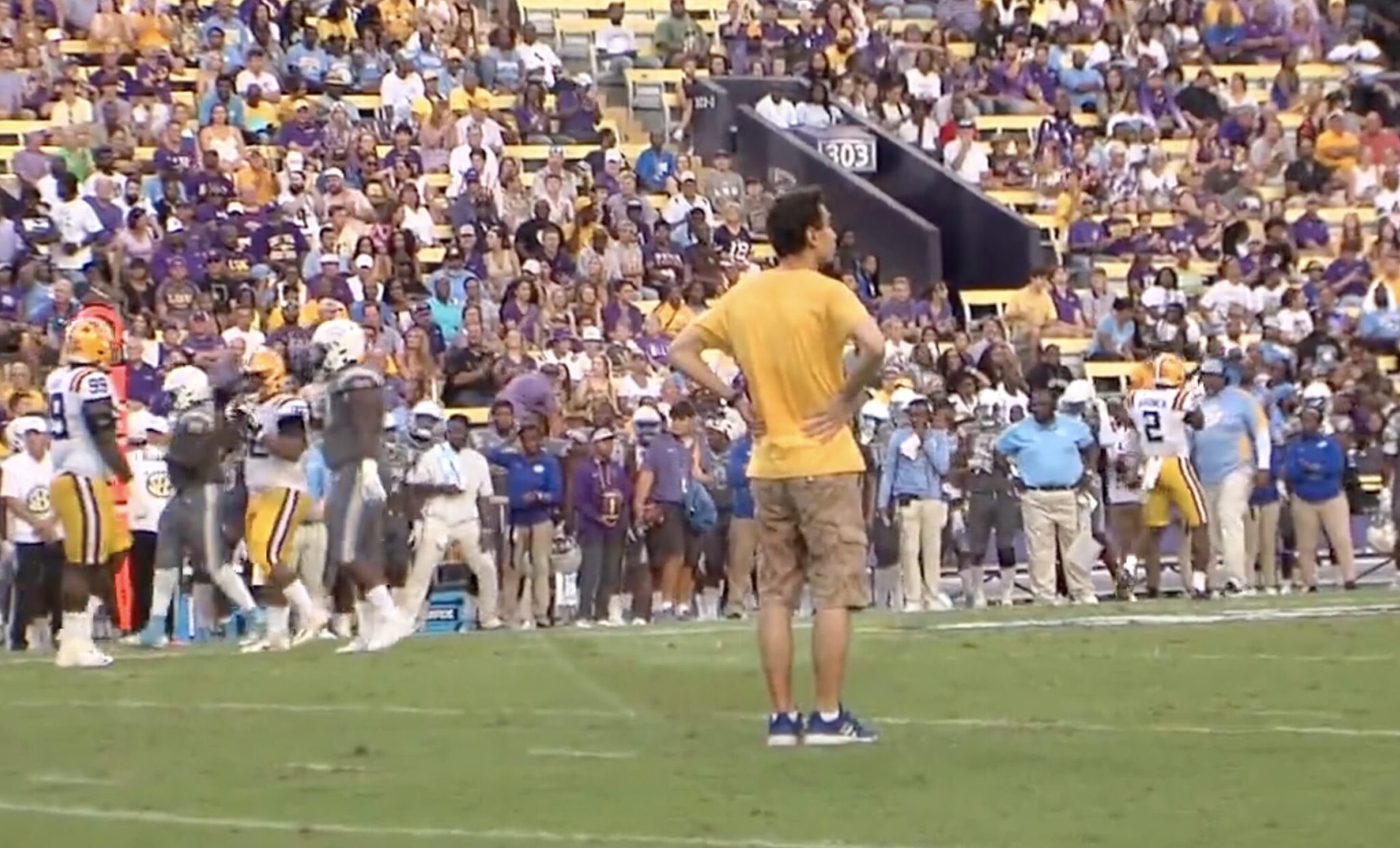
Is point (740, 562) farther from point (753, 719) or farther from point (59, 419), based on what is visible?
point (753, 719)

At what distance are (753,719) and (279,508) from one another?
6069mm

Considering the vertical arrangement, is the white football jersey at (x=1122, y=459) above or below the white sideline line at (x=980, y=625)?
below

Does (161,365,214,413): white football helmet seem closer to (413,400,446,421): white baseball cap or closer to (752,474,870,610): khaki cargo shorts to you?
(413,400,446,421): white baseball cap

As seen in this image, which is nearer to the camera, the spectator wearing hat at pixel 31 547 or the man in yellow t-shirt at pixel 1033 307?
the spectator wearing hat at pixel 31 547

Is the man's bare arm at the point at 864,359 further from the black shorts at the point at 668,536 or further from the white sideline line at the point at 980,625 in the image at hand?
the black shorts at the point at 668,536

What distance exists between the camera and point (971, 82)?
3169cm

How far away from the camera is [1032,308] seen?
90.6 ft

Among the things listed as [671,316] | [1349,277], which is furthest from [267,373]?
[1349,277]

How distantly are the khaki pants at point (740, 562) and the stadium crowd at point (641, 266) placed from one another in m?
0.05

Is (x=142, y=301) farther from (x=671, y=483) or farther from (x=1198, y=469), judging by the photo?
(x=1198, y=469)

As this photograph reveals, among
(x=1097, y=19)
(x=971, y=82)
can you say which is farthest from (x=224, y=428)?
(x=1097, y=19)

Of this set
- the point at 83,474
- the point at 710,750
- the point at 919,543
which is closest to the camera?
the point at 710,750

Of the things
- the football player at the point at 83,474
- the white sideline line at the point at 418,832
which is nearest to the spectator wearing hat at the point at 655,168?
the football player at the point at 83,474

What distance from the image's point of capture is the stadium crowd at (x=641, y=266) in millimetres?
22625
